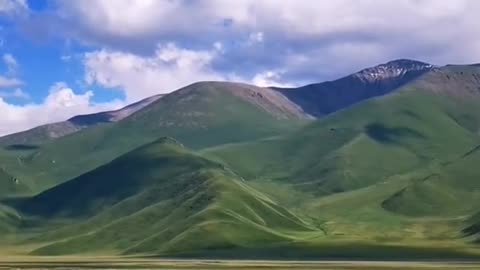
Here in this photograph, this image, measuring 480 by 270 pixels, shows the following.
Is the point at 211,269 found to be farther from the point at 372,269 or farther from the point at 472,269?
the point at 472,269

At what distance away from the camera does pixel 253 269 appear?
571 ft

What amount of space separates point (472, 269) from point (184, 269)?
56274 millimetres

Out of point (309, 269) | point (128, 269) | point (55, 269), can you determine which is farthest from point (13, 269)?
point (309, 269)

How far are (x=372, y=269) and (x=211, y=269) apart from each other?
31417 millimetres

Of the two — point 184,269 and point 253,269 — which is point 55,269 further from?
point 253,269

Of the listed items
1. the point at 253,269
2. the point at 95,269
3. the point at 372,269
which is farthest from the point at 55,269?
the point at 372,269

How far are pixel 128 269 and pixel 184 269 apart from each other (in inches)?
441

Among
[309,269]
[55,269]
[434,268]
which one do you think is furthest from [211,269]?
[434,268]

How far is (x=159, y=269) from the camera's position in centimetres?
17562

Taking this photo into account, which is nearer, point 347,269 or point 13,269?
point 347,269

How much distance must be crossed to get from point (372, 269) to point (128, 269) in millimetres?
48371

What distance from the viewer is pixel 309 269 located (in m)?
171

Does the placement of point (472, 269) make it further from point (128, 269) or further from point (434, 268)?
point (128, 269)

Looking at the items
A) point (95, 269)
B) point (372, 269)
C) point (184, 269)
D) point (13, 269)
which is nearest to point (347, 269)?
point (372, 269)
